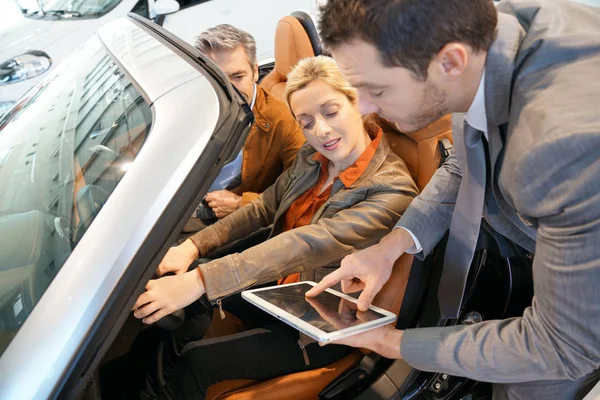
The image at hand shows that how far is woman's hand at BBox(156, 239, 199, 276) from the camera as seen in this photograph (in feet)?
4.99

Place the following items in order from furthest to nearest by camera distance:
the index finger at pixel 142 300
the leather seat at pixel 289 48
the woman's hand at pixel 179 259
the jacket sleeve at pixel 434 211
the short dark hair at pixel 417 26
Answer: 1. the leather seat at pixel 289 48
2. the woman's hand at pixel 179 259
3. the jacket sleeve at pixel 434 211
4. the index finger at pixel 142 300
5. the short dark hair at pixel 417 26

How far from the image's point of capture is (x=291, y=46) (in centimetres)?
265

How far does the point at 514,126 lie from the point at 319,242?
2.22 ft

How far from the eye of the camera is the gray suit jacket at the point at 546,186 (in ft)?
2.61

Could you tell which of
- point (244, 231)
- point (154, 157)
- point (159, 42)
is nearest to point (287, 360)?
point (244, 231)

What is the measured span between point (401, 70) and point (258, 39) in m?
4.23

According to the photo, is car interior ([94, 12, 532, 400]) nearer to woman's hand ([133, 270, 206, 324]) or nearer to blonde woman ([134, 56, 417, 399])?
blonde woman ([134, 56, 417, 399])

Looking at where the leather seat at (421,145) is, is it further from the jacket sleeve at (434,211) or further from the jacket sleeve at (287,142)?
the jacket sleeve at (287,142)

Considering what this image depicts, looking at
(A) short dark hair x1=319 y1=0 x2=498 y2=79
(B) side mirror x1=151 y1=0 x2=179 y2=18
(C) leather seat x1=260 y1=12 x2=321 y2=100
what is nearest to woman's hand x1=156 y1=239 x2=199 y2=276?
(A) short dark hair x1=319 y1=0 x2=498 y2=79

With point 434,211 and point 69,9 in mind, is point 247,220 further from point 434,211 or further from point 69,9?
point 69,9

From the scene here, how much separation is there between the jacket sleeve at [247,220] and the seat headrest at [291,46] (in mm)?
934

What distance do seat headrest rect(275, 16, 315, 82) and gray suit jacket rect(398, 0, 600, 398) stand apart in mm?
1620

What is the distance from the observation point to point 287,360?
1386 mm

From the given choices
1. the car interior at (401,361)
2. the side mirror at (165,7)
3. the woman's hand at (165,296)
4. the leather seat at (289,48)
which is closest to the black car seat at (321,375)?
the car interior at (401,361)
